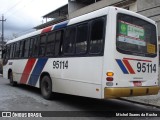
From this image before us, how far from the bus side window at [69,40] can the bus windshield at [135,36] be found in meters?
1.88

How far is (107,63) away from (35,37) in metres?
5.79

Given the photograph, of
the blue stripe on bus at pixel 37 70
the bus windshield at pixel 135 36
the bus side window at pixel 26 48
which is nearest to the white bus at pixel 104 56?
the bus windshield at pixel 135 36

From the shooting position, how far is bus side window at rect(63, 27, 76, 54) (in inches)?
374

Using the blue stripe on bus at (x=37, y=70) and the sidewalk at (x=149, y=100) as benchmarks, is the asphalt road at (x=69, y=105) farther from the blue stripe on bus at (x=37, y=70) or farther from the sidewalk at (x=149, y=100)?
the blue stripe on bus at (x=37, y=70)

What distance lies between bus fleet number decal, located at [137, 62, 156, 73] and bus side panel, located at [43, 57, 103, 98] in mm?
1369

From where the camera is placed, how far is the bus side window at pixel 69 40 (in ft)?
31.2

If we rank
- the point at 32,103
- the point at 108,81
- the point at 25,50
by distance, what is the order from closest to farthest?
1. the point at 108,81
2. the point at 32,103
3. the point at 25,50

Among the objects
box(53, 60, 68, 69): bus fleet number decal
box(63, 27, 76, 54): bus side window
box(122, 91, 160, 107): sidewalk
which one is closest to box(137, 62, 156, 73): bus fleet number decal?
box(122, 91, 160, 107): sidewalk

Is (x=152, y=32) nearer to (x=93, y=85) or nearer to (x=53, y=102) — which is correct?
(x=93, y=85)

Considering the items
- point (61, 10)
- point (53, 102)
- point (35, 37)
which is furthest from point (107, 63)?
point (61, 10)

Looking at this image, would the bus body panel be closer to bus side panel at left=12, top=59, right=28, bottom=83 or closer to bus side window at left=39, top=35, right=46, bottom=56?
bus side window at left=39, top=35, right=46, bottom=56

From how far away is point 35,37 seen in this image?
12766mm

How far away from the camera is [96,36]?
27.4 feet

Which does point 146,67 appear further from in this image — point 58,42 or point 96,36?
point 58,42
